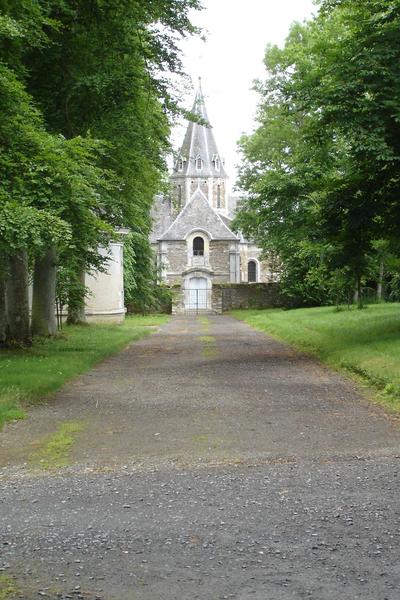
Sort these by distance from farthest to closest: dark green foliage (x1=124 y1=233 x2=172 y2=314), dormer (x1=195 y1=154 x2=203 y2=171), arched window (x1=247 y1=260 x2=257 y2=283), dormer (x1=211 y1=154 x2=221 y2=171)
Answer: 1. arched window (x1=247 y1=260 x2=257 y2=283)
2. dormer (x1=211 y1=154 x2=221 y2=171)
3. dormer (x1=195 y1=154 x2=203 y2=171)
4. dark green foliage (x1=124 y1=233 x2=172 y2=314)

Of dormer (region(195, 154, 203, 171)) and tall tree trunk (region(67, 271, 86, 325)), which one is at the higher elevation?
dormer (region(195, 154, 203, 171))

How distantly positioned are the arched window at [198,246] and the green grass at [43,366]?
44736 mm

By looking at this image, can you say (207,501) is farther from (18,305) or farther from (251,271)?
(251,271)

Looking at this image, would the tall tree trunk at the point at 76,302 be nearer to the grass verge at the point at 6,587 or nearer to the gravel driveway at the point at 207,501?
the gravel driveway at the point at 207,501

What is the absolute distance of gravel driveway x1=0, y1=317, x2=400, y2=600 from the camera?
12.5ft

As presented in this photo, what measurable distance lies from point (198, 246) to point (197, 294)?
6.21m

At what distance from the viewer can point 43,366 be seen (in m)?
13.5

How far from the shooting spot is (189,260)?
6619 centimetres

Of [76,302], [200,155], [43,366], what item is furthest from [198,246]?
[43,366]

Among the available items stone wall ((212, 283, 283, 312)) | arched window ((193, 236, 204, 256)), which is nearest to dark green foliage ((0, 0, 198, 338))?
stone wall ((212, 283, 283, 312))

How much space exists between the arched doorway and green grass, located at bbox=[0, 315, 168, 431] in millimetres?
39511

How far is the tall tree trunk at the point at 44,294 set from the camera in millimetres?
19703

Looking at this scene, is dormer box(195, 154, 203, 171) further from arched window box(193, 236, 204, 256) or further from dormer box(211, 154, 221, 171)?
arched window box(193, 236, 204, 256)

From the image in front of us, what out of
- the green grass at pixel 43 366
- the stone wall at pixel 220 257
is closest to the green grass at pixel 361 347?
the green grass at pixel 43 366
